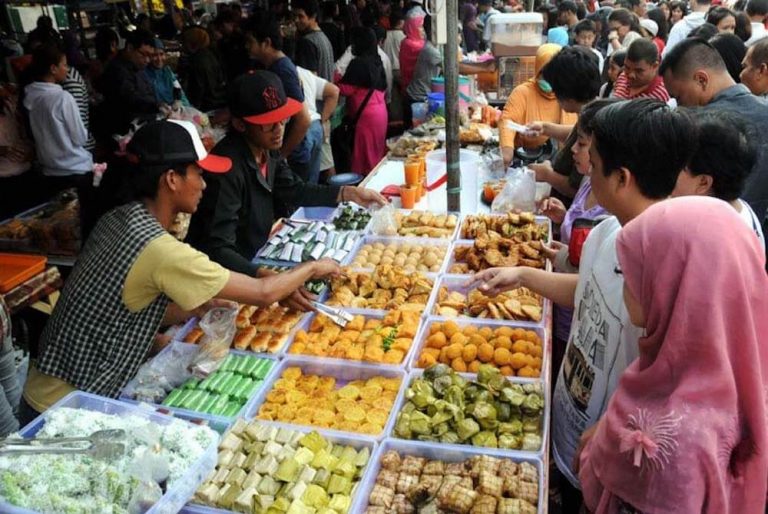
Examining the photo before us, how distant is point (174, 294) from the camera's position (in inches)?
77.4

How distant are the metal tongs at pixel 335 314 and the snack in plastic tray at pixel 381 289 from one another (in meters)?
0.12

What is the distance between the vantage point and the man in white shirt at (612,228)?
1705 millimetres

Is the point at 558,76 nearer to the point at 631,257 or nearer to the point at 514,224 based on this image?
the point at 514,224

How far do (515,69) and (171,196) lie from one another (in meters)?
5.45

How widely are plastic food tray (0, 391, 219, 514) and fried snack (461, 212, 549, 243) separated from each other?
6.60 ft

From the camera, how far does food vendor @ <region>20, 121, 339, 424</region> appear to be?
198 centimetres

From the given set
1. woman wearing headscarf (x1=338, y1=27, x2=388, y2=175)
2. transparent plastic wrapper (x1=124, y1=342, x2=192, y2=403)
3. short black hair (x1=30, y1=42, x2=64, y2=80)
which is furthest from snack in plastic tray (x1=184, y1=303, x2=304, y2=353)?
woman wearing headscarf (x1=338, y1=27, x2=388, y2=175)

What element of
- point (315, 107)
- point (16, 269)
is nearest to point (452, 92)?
point (16, 269)

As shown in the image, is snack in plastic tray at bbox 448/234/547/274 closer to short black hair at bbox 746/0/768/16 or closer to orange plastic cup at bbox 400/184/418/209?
orange plastic cup at bbox 400/184/418/209

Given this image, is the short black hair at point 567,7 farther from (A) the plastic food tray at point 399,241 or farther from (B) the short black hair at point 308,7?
(A) the plastic food tray at point 399,241

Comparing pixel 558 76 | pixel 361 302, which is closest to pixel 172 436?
pixel 361 302

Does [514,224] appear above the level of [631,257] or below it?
below

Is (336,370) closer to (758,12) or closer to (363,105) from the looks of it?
(363,105)

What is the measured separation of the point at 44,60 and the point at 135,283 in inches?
159
